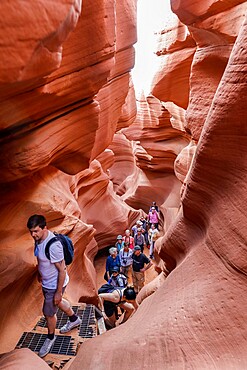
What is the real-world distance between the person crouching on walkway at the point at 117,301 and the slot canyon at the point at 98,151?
0.83 feet

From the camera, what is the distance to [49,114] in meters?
4.46

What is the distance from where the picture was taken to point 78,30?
3.91m

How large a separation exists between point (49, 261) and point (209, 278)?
1.70 m

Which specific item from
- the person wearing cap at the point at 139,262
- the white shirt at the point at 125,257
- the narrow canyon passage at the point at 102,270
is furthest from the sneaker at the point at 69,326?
the narrow canyon passage at the point at 102,270

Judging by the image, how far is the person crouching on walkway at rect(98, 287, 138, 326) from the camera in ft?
18.1

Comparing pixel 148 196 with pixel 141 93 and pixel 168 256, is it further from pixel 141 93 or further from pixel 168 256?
pixel 168 256

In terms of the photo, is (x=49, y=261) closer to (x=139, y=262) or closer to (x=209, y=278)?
(x=209, y=278)

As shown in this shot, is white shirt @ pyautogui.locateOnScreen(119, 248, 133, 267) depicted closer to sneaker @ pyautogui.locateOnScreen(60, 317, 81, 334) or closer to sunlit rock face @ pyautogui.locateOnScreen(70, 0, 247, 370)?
sneaker @ pyautogui.locateOnScreen(60, 317, 81, 334)

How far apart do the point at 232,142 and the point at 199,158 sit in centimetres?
48

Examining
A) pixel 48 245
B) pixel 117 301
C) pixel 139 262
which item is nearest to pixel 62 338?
pixel 48 245

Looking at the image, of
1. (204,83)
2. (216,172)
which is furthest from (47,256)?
(204,83)

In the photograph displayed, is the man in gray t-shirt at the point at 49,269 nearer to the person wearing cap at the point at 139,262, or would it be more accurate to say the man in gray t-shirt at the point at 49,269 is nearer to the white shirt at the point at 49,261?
the white shirt at the point at 49,261

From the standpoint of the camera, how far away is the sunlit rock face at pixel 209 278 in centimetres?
250

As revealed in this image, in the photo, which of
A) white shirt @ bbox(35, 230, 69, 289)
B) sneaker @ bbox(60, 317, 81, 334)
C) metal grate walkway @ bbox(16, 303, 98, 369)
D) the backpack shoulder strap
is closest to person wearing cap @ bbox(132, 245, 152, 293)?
metal grate walkway @ bbox(16, 303, 98, 369)
